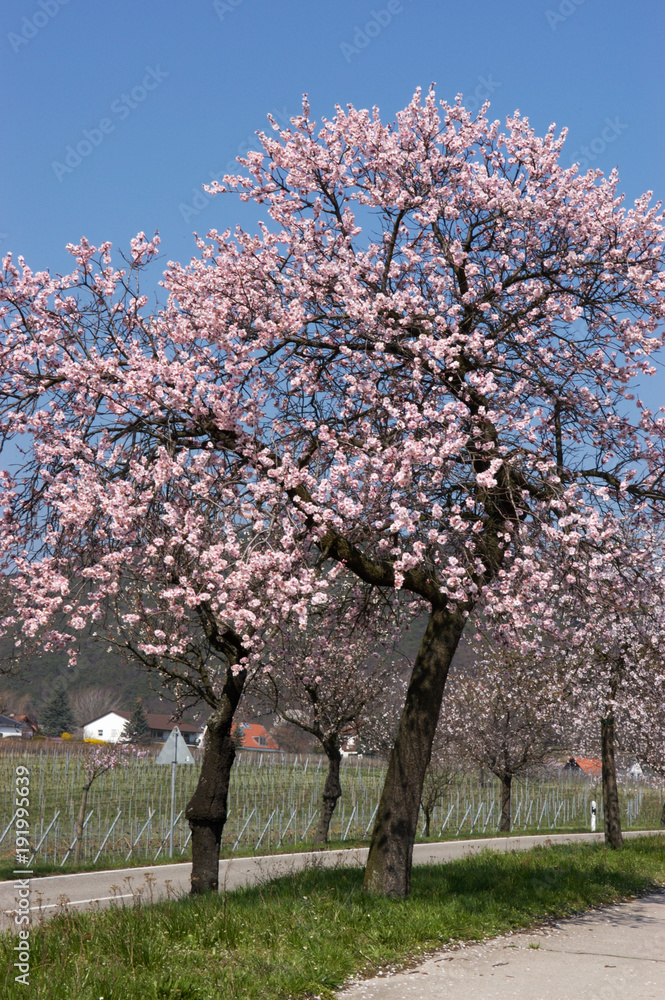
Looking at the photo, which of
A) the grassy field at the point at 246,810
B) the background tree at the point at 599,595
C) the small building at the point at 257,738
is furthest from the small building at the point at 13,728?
the background tree at the point at 599,595

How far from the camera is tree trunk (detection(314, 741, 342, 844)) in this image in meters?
25.9

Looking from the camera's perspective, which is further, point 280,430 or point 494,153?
point 494,153

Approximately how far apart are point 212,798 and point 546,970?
5774 millimetres

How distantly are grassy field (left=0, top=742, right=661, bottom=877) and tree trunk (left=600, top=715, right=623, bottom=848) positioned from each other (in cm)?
869

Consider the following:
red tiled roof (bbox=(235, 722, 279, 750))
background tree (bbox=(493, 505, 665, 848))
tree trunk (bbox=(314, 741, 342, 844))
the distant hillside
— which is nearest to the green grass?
background tree (bbox=(493, 505, 665, 848))

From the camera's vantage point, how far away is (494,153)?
1214cm

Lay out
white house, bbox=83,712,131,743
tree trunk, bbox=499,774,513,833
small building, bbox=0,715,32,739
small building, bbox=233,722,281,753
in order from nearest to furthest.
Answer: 1. tree trunk, bbox=499,774,513,833
2. small building, bbox=0,715,32,739
3. small building, bbox=233,722,281,753
4. white house, bbox=83,712,131,743

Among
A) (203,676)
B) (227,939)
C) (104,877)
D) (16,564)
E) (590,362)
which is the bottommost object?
(104,877)

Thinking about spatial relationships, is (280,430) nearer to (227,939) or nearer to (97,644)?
(97,644)

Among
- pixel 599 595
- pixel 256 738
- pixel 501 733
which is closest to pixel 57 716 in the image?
pixel 256 738

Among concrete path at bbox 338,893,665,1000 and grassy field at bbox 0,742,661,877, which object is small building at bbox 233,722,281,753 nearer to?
grassy field at bbox 0,742,661,877

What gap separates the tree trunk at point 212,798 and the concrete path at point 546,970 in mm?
4749

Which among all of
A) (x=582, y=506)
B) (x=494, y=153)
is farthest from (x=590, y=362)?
(x=494, y=153)

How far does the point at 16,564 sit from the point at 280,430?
353 centimetres
